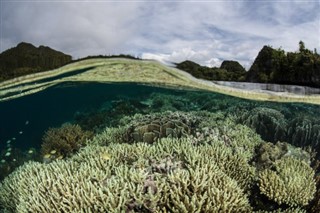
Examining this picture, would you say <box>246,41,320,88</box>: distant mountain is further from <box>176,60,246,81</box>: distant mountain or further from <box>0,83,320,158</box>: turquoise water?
<box>0,83,320,158</box>: turquoise water

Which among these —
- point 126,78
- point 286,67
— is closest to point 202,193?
point 126,78

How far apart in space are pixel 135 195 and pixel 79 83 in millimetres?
15083

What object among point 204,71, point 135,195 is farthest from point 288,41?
point 135,195

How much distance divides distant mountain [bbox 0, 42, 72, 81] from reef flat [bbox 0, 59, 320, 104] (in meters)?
0.37

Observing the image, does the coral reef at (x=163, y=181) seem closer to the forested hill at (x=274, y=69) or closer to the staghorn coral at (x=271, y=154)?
the staghorn coral at (x=271, y=154)

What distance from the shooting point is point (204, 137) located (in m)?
8.22

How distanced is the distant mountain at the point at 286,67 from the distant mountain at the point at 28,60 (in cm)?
961

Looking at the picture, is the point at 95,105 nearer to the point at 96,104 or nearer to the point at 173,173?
the point at 96,104

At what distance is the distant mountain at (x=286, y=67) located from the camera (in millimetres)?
17938

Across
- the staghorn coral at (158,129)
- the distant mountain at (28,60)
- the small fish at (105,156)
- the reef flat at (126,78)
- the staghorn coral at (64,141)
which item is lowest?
the staghorn coral at (64,141)

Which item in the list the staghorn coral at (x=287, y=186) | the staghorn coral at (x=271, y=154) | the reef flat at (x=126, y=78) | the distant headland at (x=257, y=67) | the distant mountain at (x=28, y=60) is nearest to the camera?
the staghorn coral at (x=287, y=186)

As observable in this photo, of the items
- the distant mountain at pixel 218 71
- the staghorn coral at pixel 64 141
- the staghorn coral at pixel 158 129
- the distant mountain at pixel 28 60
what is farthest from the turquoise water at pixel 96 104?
the staghorn coral at pixel 158 129

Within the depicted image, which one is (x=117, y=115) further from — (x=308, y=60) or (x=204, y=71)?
(x=308, y=60)

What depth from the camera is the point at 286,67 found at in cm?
1795
